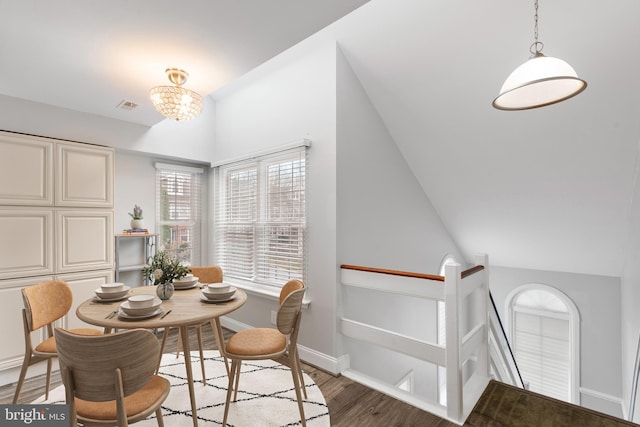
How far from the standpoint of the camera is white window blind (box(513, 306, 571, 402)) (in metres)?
5.06

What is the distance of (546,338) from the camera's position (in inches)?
207

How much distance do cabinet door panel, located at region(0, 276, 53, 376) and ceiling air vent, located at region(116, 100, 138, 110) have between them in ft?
6.17

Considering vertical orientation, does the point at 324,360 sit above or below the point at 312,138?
below

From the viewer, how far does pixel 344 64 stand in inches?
121

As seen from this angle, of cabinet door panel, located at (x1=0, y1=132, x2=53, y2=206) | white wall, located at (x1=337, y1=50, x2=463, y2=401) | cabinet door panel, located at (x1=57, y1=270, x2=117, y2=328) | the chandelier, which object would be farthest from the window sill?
cabinet door panel, located at (x1=0, y1=132, x2=53, y2=206)

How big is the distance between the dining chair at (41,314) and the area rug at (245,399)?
51 cm

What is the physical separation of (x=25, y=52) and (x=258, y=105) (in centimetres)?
212

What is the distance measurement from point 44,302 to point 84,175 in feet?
4.53

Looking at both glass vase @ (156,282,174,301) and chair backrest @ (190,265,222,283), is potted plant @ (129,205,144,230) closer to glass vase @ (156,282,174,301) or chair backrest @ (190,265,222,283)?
chair backrest @ (190,265,222,283)

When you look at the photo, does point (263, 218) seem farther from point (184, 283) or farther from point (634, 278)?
point (634, 278)

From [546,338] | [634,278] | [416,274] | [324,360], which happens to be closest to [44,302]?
[324,360]

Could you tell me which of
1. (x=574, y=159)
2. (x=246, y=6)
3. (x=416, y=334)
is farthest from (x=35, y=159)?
(x=574, y=159)

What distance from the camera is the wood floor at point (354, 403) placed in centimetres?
221

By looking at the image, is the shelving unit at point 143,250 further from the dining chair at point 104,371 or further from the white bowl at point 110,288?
the dining chair at point 104,371
